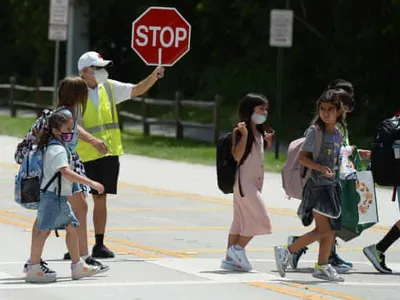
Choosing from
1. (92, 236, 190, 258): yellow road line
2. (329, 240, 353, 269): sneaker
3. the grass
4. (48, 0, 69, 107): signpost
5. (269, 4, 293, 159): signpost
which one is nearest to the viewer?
(329, 240, 353, 269): sneaker

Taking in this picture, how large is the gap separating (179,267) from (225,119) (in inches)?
936

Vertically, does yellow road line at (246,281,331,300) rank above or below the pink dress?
below

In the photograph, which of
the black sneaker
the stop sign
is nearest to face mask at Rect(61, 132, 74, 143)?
the black sneaker

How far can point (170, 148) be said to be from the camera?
27.6 meters

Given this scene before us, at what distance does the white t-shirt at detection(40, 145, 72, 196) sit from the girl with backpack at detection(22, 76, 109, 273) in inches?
7.9

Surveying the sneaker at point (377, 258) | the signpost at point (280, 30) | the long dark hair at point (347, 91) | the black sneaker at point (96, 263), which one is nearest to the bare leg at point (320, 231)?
the sneaker at point (377, 258)

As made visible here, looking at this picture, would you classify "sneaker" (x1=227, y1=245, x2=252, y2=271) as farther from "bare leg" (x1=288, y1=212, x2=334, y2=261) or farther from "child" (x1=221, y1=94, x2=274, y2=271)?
"bare leg" (x1=288, y1=212, x2=334, y2=261)

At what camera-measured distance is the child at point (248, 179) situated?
12.0m

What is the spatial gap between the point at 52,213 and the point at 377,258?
316 centimetres

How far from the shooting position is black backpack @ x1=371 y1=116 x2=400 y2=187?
40.5 feet

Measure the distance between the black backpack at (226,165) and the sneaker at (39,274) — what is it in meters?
1.84

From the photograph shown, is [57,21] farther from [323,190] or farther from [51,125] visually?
[51,125]

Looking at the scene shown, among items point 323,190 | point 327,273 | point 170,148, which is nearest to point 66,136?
point 323,190

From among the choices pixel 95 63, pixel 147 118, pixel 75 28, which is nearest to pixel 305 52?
pixel 147 118
